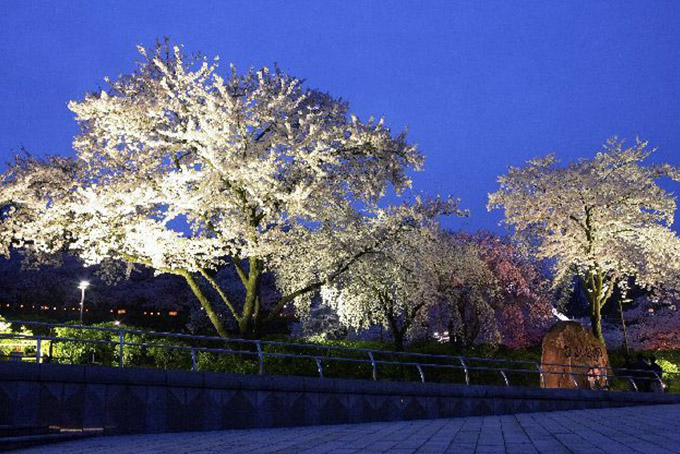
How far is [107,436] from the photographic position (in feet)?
40.5

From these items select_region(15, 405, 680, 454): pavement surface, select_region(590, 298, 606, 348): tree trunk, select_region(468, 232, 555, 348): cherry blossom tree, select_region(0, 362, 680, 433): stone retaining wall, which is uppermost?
select_region(468, 232, 555, 348): cherry blossom tree

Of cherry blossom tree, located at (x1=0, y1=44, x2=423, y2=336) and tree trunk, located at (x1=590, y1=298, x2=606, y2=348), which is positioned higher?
cherry blossom tree, located at (x1=0, y1=44, x2=423, y2=336)

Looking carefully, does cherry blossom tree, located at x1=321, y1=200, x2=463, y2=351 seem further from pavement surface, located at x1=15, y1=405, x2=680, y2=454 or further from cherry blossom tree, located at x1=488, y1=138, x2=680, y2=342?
pavement surface, located at x1=15, y1=405, x2=680, y2=454

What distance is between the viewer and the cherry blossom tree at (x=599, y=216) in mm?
30547

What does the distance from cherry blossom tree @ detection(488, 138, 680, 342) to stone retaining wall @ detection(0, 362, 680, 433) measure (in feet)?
50.4

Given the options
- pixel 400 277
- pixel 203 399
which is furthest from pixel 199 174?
pixel 400 277

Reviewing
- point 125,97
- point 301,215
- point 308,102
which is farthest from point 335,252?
point 125,97

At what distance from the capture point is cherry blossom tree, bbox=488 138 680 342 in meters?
30.5

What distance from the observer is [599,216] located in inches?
1217

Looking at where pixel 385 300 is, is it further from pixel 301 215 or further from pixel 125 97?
pixel 125 97

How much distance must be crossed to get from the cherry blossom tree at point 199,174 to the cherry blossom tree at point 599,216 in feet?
39.7

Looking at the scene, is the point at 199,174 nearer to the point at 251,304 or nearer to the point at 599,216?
the point at 251,304

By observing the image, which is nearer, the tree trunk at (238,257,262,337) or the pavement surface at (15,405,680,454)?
the pavement surface at (15,405,680,454)

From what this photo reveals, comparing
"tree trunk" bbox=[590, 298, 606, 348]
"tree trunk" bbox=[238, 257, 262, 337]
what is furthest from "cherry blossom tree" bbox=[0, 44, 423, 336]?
"tree trunk" bbox=[590, 298, 606, 348]
